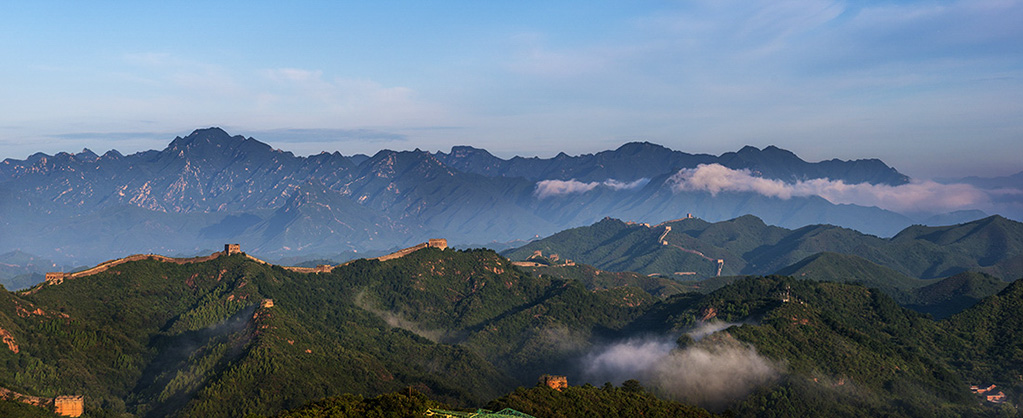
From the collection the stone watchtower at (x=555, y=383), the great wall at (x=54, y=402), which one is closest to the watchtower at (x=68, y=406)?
the great wall at (x=54, y=402)

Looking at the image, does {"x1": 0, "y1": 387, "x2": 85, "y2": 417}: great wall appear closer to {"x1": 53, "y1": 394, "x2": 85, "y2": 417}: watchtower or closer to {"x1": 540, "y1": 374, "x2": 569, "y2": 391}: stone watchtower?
{"x1": 53, "y1": 394, "x2": 85, "y2": 417}: watchtower

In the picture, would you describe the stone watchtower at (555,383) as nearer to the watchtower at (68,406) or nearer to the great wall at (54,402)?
the watchtower at (68,406)

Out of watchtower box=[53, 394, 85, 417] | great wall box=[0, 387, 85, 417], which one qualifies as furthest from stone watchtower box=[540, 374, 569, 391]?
great wall box=[0, 387, 85, 417]

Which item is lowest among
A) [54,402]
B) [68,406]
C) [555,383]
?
[68,406]

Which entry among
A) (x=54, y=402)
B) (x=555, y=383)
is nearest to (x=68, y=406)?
(x=54, y=402)

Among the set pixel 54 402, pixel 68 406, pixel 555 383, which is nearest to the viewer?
pixel 68 406

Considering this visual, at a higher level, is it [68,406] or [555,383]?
[555,383]

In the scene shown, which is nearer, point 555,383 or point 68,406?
point 68,406

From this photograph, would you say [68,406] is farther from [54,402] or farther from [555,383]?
[555,383]

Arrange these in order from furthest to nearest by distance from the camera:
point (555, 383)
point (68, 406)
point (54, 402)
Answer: point (555, 383) < point (54, 402) < point (68, 406)
